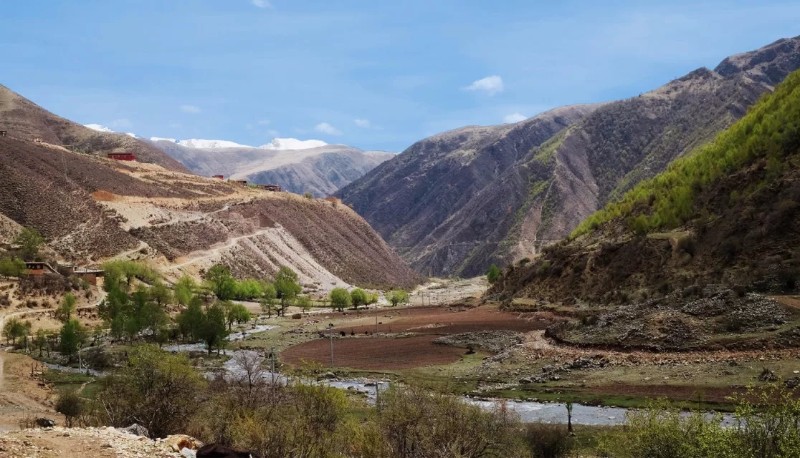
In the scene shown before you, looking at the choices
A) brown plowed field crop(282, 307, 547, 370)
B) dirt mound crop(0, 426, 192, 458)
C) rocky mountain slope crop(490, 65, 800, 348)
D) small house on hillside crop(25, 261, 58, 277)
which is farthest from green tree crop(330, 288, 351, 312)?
dirt mound crop(0, 426, 192, 458)

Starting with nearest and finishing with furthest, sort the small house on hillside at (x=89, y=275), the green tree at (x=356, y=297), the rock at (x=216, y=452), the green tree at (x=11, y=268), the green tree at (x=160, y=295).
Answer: the rock at (x=216, y=452), the green tree at (x=11, y=268), the green tree at (x=160, y=295), the small house on hillside at (x=89, y=275), the green tree at (x=356, y=297)

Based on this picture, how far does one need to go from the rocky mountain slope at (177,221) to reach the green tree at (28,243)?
33.1 feet

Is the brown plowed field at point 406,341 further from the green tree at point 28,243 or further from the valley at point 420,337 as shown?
the green tree at point 28,243

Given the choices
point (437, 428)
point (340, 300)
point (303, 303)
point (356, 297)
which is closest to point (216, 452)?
point (437, 428)

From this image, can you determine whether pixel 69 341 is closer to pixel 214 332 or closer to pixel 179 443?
pixel 214 332

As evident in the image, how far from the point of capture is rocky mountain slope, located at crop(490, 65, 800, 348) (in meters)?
46.7

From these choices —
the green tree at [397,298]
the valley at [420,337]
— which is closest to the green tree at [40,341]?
the valley at [420,337]

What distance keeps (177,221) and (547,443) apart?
412ft

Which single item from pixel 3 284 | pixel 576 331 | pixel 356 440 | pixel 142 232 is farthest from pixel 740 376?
pixel 142 232

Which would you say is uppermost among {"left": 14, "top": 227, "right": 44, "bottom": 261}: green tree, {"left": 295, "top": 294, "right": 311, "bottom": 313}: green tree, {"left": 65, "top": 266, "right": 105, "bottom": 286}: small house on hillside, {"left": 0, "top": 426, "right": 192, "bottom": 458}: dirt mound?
{"left": 14, "top": 227, "right": 44, "bottom": 261}: green tree

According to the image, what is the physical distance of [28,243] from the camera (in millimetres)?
95625

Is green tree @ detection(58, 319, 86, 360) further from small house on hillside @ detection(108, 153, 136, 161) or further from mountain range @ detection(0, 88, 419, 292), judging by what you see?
small house on hillside @ detection(108, 153, 136, 161)

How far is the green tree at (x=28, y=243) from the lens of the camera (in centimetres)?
9438

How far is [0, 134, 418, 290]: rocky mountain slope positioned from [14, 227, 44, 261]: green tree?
10.1 m
